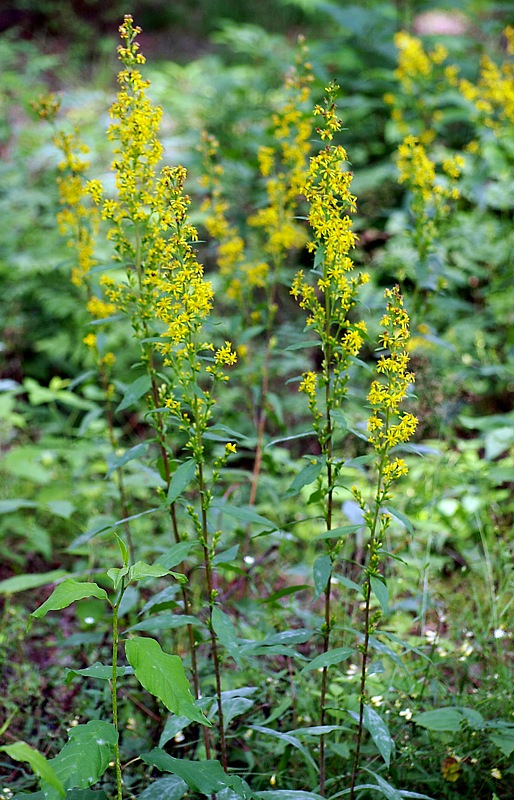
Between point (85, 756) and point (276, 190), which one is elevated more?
point (276, 190)

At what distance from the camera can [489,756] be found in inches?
77.6

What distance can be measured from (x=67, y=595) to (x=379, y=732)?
755 mm

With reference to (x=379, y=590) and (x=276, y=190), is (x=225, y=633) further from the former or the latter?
(x=276, y=190)

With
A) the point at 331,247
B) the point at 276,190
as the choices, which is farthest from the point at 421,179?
the point at 331,247

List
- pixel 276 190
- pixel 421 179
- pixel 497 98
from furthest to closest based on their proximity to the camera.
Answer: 1. pixel 497 98
2. pixel 276 190
3. pixel 421 179

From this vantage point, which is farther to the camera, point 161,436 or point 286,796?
point 161,436

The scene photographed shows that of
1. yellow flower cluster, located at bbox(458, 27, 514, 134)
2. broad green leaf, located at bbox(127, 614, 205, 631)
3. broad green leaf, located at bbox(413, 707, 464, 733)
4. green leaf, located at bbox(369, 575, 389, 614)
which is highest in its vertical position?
yellow flower cluster, located at bbox(458, 27, 514, 134)

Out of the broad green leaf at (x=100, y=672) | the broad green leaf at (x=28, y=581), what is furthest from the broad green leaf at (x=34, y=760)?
the broad green leaf at (x=28, y=581)

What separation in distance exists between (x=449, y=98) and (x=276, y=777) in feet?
17.0

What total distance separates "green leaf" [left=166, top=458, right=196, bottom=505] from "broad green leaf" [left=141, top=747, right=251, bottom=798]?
0.50m

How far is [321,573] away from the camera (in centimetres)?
162

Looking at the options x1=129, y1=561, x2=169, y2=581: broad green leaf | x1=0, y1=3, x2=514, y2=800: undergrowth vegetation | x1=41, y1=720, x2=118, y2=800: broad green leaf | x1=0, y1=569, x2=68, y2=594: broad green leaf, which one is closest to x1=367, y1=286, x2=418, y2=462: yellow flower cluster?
x1=0, y1=3, x2=514, y2=800: undergrowth vegetation

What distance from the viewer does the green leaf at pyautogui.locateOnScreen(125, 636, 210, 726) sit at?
1317 mm

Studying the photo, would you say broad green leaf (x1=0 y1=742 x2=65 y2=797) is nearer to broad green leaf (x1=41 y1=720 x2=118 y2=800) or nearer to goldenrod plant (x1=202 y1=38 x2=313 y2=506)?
broad green leaf (x1=41 y1=720 x2=118 y2=800)
